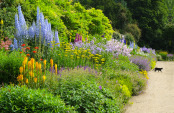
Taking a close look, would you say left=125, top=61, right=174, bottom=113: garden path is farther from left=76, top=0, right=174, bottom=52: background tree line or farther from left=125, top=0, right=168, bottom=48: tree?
left=125, top=0, right=168, bottom=48: tree

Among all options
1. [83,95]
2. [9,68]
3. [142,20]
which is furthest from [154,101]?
[142,20]

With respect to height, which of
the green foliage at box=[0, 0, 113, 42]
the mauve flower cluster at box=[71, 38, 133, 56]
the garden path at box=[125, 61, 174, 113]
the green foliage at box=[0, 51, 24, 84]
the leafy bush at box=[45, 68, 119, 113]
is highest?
the green foliage at box=[0, 0, 113, 42]

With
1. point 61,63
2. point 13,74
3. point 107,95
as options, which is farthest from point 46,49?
point 107,95

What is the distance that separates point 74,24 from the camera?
448 inches

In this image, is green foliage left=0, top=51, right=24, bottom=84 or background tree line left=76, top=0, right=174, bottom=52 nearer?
green foliage left=0, top=51, right=24, bottom=84

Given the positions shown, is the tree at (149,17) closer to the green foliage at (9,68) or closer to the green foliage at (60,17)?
the green foliage at (60,17)

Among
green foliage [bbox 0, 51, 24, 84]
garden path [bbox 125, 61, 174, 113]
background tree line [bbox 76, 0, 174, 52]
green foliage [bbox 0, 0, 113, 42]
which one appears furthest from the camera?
background tree line [bbox 76, 0, 174, 52]

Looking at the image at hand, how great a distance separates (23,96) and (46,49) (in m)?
3.92

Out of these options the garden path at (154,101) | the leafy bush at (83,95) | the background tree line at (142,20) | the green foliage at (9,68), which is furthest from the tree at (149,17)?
the leafy bush at (83,95)

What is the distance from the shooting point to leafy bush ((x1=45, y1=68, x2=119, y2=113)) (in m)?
4.04

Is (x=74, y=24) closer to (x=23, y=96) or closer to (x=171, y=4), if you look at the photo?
(x=23, y=96)

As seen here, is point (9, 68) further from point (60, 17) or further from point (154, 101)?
point (60, 17)

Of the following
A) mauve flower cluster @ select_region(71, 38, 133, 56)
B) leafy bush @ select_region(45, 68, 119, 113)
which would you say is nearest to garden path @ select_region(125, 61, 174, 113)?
leafy bush @ select_region(45, 68, 119, 113)

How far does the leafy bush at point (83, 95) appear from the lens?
4.04 m
